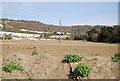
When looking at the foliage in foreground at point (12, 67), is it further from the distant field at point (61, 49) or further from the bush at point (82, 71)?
the distant field at point (61, 49)

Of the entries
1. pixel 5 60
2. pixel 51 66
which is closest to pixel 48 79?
pixel 51 66

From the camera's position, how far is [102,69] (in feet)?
29.3

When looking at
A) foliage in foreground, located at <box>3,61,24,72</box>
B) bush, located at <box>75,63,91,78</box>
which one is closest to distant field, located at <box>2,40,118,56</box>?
foliage in foreground, located at <box>3,61,24,72</box>

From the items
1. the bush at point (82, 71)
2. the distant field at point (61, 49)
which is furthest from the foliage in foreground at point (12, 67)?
the distant field at point (61, 49)

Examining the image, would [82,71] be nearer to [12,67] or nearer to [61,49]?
[12,67]

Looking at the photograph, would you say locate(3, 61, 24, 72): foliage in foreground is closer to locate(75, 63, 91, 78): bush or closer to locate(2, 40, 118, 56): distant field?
locate(75, 63, 91, 78): bush

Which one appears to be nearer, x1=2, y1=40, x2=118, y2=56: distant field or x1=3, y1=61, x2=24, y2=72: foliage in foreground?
x1=3, y1=61, x2=24, y2=72: foliage in foreground

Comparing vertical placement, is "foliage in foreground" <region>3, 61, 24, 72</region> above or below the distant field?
above

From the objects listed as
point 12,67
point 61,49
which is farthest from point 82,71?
point 61,49

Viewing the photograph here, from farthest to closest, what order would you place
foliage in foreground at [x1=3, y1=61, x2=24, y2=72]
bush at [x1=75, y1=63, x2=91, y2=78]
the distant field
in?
1. the distant field
2. foliage in foreground at [x1=3, y1=61, x2=24, y2=72]
3. bush at [x1=75, y1=63, x2=91, y2=78]

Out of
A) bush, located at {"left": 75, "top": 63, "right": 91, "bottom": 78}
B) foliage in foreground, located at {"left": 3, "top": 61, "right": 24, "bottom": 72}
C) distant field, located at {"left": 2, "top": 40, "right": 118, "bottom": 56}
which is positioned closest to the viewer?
bush, located at {"left": 75, "top": 63, "right": 91, "bottom": 78}

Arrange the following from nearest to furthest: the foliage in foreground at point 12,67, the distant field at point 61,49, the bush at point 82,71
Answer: the bush at point 82,71 → the foliage in foreground at point 12,67 → the distant field at point 61,49

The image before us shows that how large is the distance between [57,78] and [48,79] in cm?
38

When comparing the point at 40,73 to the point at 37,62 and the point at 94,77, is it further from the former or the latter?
the point at 94,77
